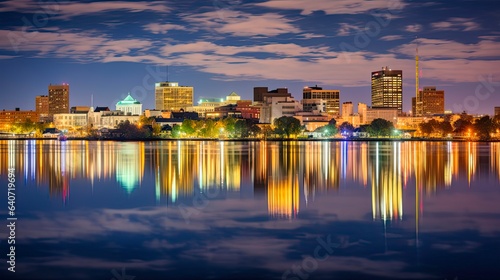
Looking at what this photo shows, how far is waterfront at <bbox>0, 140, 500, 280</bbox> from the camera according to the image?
15.3 metres

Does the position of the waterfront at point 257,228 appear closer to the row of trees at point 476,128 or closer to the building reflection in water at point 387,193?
the building reflection in water at point 387,193

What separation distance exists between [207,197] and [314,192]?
16.5ft

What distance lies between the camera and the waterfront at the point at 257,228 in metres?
15.3

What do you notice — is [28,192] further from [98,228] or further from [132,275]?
[132,275]

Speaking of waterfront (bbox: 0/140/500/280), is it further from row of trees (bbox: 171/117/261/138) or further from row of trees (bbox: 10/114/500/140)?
row of trees (bbox: 171/117/261/138)

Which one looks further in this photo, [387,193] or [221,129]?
[221,129]

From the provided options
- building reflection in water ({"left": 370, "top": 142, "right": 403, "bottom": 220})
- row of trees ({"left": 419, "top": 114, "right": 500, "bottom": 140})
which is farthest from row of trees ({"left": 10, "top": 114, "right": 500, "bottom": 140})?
building reflection in water ({"left": 370, "top": 142, "right": 403, "bottom": 220})

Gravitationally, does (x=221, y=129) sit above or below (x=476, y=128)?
above

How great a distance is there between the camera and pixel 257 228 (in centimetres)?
2034

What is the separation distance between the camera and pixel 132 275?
1470 centimetres

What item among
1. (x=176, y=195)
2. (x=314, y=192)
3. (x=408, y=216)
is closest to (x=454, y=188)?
(x=314, y=192)

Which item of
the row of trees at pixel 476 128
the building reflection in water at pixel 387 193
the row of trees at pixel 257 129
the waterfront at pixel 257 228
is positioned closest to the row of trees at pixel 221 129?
the row of trees at pixel 257 129

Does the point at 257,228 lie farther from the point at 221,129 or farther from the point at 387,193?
the point at 221,129

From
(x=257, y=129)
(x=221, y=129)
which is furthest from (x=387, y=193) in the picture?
(x=221, y=129)
